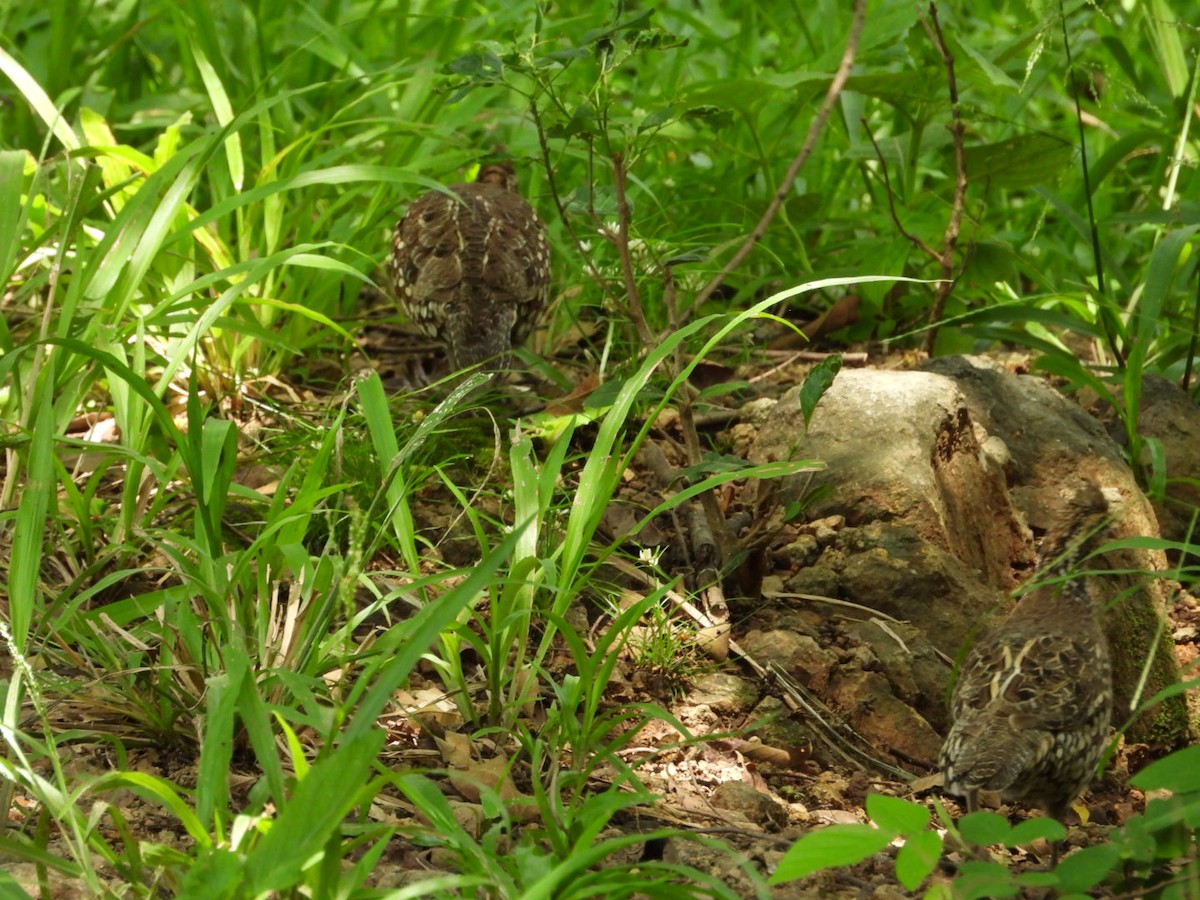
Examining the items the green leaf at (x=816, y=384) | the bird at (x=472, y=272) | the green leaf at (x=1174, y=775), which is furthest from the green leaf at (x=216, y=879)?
the bird at (x=472, y=272)

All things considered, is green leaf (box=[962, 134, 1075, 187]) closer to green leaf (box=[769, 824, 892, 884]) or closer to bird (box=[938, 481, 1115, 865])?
bird (box=[938, 481, 1115, 865])

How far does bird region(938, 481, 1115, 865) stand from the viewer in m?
3.29

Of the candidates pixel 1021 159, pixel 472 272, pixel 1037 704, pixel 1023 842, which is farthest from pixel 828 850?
pixel 1021 159

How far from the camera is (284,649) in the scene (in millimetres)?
3344

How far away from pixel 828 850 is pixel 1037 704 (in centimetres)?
131

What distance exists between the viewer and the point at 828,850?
7.82 ft

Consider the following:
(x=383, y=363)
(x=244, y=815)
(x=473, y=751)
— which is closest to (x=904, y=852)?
(x=244, y=815)

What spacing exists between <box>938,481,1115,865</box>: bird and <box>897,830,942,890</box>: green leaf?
2.82 ft

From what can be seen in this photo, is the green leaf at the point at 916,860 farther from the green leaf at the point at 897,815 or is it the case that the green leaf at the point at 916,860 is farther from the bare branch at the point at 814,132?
the bare branch at the point at 814,132

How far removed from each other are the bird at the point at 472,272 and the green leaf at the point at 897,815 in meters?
3.02

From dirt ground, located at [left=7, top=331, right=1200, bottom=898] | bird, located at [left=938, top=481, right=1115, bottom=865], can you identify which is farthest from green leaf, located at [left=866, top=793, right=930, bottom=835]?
bird, located at [left=938, top=481, right=1115, bottom=865]

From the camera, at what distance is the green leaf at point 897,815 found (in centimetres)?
241

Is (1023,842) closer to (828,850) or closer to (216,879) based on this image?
(828,850)

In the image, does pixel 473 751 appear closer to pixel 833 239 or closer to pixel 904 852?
pixel 904 852
